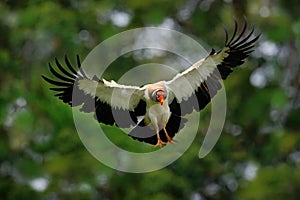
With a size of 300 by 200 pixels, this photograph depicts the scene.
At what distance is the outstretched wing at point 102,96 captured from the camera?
5.46 m

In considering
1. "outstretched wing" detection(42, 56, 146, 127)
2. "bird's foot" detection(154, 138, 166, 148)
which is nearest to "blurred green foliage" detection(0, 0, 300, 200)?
"outstretched wing" detection(42, 56, 146, 127)

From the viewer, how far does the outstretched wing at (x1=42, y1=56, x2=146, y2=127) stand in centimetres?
546

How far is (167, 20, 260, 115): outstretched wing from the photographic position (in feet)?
17.9

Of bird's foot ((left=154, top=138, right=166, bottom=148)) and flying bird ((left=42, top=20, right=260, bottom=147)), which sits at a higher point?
flying bird ((left=42, top=20, right=260, bottom=147))

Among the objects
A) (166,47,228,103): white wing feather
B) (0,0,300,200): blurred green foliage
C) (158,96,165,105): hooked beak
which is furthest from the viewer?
(0,0,300,200): blurred green foliage

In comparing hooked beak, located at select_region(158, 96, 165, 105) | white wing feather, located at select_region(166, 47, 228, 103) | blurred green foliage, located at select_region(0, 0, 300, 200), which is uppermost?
blurred green foliage, located at select_region(0, 0, 300, 200)

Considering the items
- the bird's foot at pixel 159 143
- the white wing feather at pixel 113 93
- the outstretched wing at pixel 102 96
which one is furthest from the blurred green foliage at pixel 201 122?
the bird's foot at pixel 159 143

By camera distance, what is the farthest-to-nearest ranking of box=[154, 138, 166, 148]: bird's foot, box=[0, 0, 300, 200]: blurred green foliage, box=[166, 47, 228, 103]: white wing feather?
box=[0, 0, 300, 200]: blurred green foliage → box=[166, 47, 228, 103]: white wing feather → box=[154, 138, 166, 148]: bird's foot

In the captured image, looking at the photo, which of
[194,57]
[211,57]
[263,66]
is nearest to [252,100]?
[263,66]

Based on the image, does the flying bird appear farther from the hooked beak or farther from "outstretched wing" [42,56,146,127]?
the hooked beak

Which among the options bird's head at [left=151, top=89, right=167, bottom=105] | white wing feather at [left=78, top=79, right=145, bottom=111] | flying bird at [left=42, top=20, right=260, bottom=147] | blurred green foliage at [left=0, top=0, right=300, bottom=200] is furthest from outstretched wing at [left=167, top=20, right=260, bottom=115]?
blurred green foliage at [left=0, top=0, right=300, bottom=200]

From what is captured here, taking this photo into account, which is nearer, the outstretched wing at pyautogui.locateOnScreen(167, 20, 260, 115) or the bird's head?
the bird's head

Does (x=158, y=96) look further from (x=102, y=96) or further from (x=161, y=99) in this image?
(x=102, y=96)

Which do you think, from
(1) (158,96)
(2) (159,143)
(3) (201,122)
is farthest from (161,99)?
(3) (201,122)
